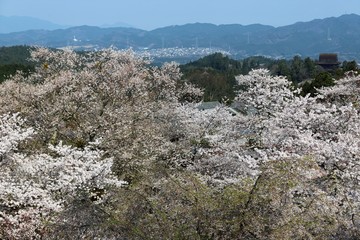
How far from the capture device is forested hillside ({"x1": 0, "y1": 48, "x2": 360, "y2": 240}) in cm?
779

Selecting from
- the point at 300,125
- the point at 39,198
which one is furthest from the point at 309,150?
the point at 39,198

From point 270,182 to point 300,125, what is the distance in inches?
280

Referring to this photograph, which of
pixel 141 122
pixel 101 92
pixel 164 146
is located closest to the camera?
pixel 164 146

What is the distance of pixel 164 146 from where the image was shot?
18141 mm

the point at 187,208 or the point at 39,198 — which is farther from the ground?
the point at 187,208

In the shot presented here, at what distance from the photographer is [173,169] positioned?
12281 millimetres

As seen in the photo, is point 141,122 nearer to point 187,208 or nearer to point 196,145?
point 196,145

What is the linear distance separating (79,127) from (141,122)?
272 cm

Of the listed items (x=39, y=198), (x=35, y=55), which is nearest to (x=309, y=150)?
(x=39, y=198)

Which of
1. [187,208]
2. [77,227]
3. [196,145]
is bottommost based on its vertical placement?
[196,145]

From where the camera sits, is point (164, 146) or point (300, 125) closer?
point (300, 125)

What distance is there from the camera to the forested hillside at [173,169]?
7.79 meters

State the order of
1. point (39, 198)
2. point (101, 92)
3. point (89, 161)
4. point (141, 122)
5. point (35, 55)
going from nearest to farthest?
point (39, 198) < point (89, 161) < point (141, 122) < point (101, 92) < point (35, 55)

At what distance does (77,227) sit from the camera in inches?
329
